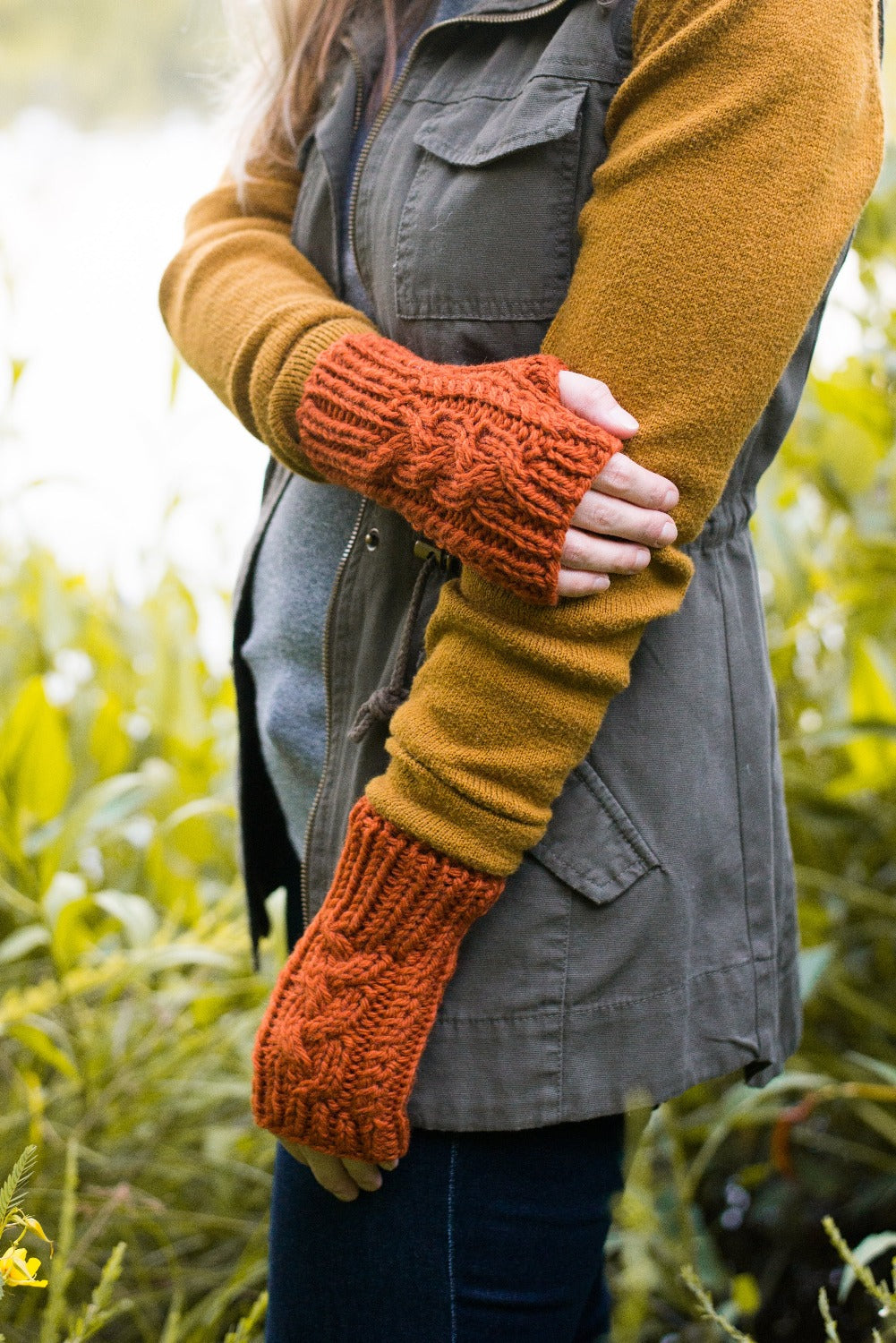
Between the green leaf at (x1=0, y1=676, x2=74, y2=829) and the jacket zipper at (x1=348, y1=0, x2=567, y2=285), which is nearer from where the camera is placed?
the jacket zipper at (x1=348, y1=0, x2=567, y2=285)

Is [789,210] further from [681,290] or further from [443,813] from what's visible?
[443,813]

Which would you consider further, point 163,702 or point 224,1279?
point 163,702

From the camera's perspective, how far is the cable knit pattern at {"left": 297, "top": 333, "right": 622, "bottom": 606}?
61cm

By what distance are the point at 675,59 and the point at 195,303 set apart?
0.38m

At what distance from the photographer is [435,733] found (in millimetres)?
644

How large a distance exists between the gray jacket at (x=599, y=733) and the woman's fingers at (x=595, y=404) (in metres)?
0.08

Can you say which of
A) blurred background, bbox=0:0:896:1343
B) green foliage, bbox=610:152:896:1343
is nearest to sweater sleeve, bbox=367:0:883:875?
blurred background, bbox=0:0:896:1343

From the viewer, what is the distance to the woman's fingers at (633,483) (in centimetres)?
61

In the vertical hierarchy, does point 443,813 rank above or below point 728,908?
above

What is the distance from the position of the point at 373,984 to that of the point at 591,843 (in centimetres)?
15

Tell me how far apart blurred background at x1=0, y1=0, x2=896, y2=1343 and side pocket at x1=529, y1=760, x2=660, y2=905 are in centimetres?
35

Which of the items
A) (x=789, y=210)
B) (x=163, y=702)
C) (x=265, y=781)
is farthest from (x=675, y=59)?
(x=163, y=702)

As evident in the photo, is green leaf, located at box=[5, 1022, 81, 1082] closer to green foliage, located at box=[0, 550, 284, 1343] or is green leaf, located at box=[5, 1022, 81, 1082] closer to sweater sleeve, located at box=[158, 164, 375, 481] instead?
green foliage, located at box=[0, 550, 284, 1343]

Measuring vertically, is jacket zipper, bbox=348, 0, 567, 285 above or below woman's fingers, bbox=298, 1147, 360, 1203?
above
